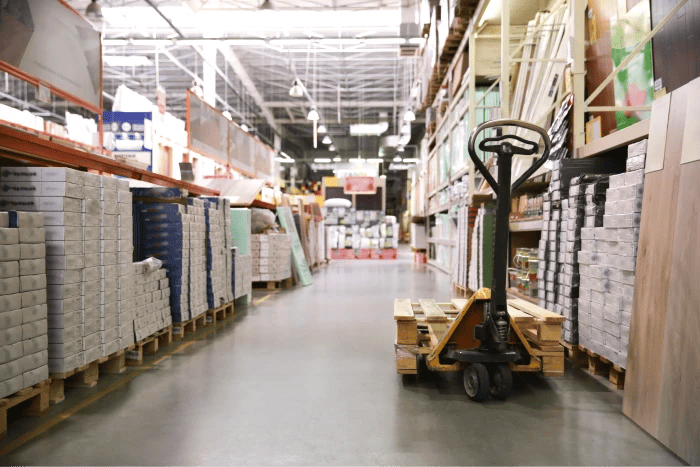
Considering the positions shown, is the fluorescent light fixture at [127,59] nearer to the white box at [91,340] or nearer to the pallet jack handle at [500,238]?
the white box at [91,340]

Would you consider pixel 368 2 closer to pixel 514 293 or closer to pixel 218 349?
pixel 514 293

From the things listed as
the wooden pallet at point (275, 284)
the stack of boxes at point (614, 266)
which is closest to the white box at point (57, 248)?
the stack of boxes at point (614, 266)

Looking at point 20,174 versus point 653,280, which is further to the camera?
point 20,174

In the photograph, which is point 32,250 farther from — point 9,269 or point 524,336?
point 524,336

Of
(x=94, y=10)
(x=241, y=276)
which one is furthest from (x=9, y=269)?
(x=94, y=10)

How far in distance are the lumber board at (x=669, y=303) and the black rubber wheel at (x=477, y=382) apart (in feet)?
2.62

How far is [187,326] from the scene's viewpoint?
5.61m

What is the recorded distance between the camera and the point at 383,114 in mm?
26969

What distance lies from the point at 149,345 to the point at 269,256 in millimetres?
5064

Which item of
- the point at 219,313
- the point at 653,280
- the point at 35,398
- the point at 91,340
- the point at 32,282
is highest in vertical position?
the point at 653,280

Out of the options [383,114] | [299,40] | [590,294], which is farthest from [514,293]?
[383,114]

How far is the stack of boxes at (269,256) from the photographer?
931 centimetres

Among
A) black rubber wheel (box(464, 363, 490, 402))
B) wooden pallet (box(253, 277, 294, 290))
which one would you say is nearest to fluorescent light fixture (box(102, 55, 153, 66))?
wooden pallet (box(253, 277, 294, 290))

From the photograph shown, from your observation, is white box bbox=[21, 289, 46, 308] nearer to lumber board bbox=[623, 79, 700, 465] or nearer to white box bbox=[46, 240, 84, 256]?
white box bbox=[46, 240, 84, 256]
